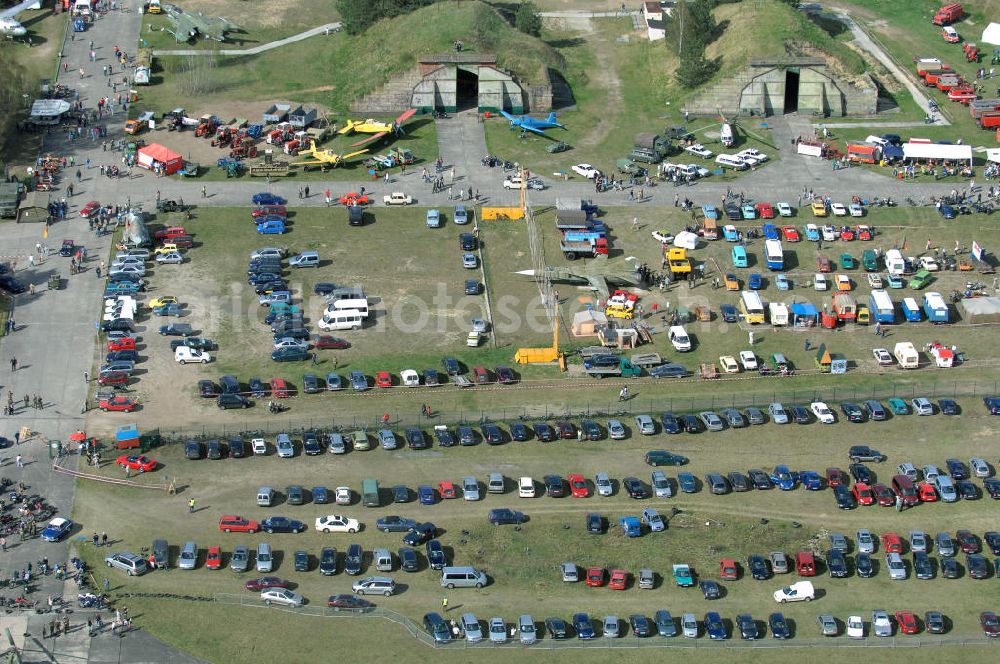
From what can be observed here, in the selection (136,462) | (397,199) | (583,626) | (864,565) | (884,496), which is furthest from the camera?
(397,199)

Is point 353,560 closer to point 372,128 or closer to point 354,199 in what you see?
point 354,199

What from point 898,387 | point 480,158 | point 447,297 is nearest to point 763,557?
point 898,387

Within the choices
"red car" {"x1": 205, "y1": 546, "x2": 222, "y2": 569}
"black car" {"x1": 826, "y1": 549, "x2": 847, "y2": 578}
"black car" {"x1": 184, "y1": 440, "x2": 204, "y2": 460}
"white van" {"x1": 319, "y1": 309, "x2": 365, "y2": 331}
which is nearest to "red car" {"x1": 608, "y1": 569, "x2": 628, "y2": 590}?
"black car" {"x1": 826, "y1": 549, "x2": 847, "y2": 578}

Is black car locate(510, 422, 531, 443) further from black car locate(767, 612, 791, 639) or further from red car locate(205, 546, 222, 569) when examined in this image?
black car locate(767, 612, 791, 639)

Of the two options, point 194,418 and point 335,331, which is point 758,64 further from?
point 194,418

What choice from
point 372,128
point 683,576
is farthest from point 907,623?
point 372,128
